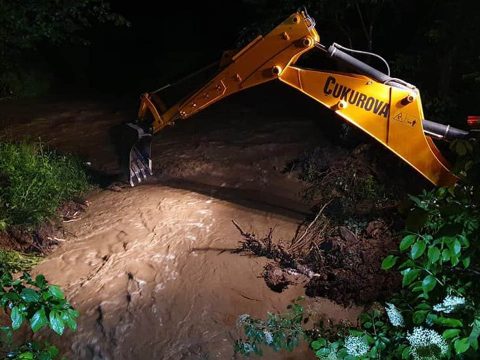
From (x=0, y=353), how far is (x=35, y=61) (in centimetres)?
923

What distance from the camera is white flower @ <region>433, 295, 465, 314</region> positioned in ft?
7.15

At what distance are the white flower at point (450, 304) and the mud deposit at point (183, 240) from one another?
1.53 meters

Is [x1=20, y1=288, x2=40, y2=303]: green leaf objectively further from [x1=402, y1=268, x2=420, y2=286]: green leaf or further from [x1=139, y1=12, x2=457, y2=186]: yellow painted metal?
[x1=139, y1=12, x2=457, y2=186]: yellow painted metal

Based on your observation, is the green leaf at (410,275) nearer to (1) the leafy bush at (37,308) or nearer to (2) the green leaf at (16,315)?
(1) the leafy bush at (37,308)

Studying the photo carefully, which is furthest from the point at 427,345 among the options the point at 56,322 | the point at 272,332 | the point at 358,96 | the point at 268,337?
the point at 358,96

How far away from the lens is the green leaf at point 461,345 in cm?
206

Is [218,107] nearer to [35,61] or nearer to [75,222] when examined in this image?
[75,222]

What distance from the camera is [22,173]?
5.79 meters

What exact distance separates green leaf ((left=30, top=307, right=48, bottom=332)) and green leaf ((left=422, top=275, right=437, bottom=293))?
1724mm

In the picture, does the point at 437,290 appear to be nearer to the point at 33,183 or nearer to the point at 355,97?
the point at 355,97

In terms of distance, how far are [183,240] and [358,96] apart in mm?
2219

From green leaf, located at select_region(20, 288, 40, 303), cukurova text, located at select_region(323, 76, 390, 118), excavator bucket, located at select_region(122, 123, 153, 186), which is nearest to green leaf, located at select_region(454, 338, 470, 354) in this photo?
green leaf, located at select_region(20, 288, 40, 303)

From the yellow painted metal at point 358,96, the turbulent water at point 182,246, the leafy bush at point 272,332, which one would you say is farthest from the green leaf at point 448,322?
the yellow painted metal at point 358,96

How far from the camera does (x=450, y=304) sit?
219cm
